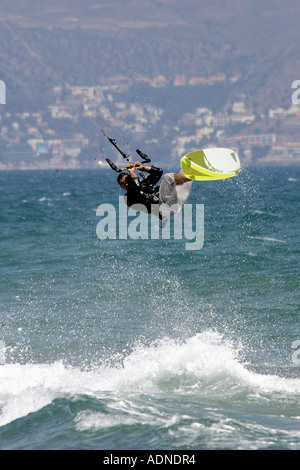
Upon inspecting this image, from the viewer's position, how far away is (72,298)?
15102mm

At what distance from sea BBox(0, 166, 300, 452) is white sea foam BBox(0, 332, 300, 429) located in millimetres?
24

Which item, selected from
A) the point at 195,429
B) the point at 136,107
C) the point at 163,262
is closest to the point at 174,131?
the point at 136,107

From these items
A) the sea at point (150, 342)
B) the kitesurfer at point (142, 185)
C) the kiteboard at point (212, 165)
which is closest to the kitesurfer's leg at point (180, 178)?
the kiteboard at point (212, 165)

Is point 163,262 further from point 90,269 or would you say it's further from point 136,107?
point 136,107

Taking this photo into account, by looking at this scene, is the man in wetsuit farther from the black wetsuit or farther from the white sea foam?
the white sea foam

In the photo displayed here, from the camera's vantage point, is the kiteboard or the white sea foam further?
the kiteboard

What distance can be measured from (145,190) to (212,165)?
1.54 metres

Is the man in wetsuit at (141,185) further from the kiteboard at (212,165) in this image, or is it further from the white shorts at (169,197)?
the kiteboard at (212,165)

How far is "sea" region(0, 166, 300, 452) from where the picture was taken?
7680 mm

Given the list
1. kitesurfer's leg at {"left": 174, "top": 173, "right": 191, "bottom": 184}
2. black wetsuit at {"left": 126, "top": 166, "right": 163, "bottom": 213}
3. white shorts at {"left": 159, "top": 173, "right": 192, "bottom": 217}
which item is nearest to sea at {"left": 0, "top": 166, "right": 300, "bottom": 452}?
white shorts at {"left": 159, "top": 173, "right": 192, "bottom": 217}

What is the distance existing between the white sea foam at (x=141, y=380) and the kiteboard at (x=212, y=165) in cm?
283

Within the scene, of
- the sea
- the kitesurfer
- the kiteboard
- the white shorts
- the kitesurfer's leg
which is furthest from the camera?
the kiteboard
